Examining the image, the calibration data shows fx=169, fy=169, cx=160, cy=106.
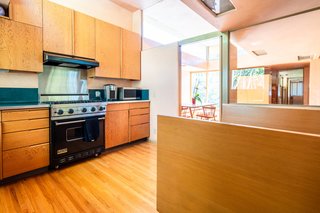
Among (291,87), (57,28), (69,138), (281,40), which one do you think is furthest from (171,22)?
(69,138)

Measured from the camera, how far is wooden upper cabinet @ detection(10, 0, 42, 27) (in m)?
2.20

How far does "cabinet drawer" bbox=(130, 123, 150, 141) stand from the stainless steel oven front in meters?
0.71

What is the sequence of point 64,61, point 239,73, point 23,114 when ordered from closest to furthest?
point 23,114
point 64,61
point 239,73

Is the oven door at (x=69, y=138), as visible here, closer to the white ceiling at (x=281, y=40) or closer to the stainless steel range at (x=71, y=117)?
the stainless steel range at (x=71, y=117)

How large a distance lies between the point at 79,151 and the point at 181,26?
431 centimetres

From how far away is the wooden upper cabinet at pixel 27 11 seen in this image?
2.20 m

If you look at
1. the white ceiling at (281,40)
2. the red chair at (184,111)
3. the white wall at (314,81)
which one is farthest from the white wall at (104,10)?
the white wall at (314,81)

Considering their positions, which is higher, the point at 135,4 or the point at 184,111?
the point at 135,4

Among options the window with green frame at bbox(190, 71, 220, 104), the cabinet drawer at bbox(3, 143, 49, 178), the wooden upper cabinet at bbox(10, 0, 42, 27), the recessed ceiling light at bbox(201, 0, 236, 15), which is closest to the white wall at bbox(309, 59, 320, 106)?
the recessed ceiling light at bbox(201, 0, 236, 15)

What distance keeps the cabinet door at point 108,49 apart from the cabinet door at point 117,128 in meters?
0.81

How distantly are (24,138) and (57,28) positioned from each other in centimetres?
168

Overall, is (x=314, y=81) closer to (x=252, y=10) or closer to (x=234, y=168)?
(x=252, y=10)

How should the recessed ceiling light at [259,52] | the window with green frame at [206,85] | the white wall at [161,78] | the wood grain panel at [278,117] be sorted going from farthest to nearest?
the window with green frame at [206,85]
the white wall at [161,78]
the recessed ceiling light at [259,52]
the wood grain panel at [278,117]

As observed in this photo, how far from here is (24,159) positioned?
2.04 m
